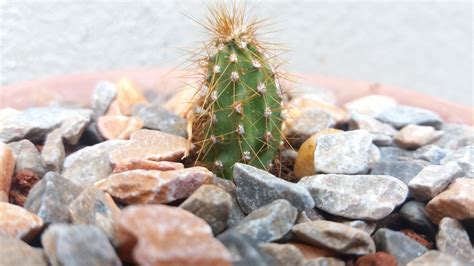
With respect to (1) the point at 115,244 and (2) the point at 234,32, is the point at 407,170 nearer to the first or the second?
(2) the point at 234,32

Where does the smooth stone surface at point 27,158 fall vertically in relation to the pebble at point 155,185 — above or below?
below

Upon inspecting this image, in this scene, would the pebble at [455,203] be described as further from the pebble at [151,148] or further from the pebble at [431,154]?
the pebble at [151,148]

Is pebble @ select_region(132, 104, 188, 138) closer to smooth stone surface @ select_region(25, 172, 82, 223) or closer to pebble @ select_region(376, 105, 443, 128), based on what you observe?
smooth stone surface @ select_region(25, 172, 82, 223)

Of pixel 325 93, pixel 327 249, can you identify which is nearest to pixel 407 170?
pixel 327 249

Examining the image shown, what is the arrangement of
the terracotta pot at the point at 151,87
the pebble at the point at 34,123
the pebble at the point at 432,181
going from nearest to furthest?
1. the pebble at the point at 432,181
2. the pebble at the point at 34,123
3. the terracotta pot at the point at 151,87

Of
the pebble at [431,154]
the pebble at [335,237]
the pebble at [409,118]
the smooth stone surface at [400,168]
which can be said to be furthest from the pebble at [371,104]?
the pebble at [335,237]

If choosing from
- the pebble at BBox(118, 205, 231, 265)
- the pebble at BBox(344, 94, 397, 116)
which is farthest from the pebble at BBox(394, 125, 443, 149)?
the pebble at BBox(118, 205, 231, 265)

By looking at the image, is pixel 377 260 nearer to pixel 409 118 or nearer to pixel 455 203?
pixel 455 203
